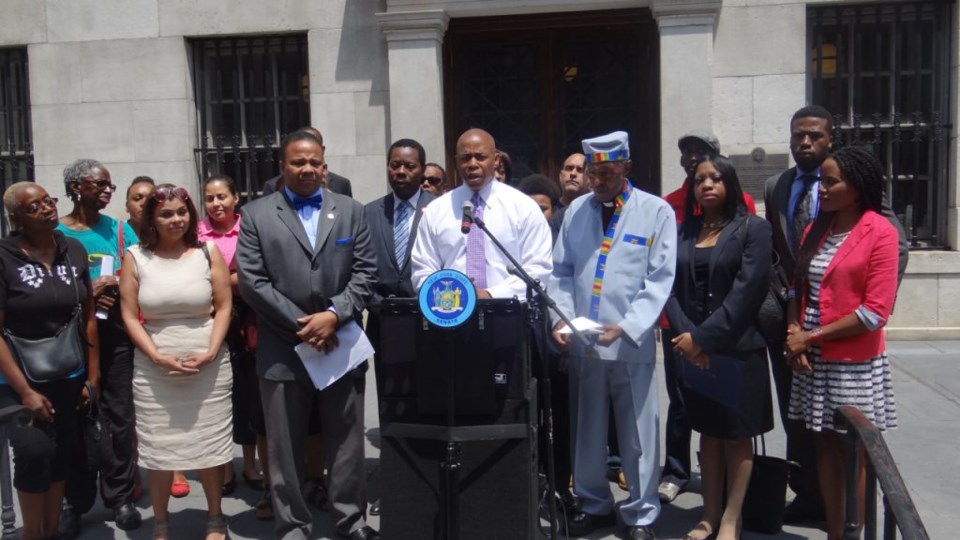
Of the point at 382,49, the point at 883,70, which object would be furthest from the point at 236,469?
the point at 883,70

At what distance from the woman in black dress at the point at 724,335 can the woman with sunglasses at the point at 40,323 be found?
3216 millimetres

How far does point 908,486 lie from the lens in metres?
5.45

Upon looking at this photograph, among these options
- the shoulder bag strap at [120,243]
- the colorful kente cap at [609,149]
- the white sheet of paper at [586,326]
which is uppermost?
the colorful kente cap at [609,149]

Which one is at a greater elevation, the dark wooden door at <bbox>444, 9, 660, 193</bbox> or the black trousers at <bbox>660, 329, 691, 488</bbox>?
the dark wooden door at <bbox>444, 9, 660, 193</bbox>

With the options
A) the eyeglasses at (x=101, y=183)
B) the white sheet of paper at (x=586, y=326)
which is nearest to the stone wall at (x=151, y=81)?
the eyeglasses at (x=101, y=183)

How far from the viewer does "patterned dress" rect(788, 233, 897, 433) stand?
4.22m

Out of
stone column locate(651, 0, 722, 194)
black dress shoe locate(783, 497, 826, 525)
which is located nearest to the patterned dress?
black dress shoe locate(783, 497, 826, 525)

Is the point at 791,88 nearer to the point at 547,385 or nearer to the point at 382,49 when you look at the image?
the point at 382,49

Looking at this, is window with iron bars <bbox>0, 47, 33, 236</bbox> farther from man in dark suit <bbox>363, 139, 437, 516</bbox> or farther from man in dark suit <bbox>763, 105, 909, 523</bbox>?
man in dark suit <bbox>763, 105, 909, 523</bbox>

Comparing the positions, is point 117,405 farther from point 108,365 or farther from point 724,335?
point 724,335

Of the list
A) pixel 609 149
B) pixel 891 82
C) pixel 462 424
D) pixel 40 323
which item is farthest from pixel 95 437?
pixel 891 82

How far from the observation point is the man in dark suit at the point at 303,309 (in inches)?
185

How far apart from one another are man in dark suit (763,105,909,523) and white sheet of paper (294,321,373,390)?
232 cm

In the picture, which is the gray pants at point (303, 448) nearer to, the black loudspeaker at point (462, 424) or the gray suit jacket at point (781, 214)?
the black loudspeaker at point (462, 424)
